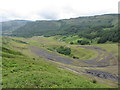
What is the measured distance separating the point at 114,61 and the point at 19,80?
8112 centimetres

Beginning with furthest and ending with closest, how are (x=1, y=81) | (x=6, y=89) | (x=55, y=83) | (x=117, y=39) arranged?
1. (x=117, y=39)
2. (x=55, y=83)
3. (x=1, y=81)
4. (x=6, y=89)

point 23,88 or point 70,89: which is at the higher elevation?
point 23,88

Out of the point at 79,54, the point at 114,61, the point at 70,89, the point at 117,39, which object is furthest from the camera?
the point at 117,39

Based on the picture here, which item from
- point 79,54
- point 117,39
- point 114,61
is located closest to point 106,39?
point 117,39

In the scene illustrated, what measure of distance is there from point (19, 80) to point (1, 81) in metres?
2.44

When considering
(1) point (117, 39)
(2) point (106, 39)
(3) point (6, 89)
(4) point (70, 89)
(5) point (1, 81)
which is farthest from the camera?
(2) point (106, 39)

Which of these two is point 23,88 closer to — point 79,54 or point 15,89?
point 15,89

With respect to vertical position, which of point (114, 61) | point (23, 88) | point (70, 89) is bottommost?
point (114, 61)

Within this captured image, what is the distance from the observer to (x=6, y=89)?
1513cm

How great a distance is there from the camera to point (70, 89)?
18.9 metres

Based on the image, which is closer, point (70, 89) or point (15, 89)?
point (15, 89)

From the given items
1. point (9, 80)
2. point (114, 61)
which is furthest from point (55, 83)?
point (114, 61)

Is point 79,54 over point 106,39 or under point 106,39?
under

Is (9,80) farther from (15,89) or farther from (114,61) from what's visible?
(114,61)
